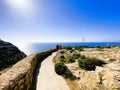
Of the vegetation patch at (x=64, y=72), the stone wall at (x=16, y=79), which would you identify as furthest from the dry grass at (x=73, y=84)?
the stone wall at (x=16, y=79)

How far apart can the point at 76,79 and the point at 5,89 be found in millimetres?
9300

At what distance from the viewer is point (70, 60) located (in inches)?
969

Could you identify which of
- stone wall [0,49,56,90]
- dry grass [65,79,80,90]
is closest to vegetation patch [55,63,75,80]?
dry grass [65,79,80,90]

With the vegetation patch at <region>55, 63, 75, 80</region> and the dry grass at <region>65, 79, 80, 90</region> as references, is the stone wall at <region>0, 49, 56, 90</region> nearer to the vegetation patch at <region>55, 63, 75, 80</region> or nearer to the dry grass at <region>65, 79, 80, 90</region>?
the dry grass at <region>65, 79, 80, 90</region>

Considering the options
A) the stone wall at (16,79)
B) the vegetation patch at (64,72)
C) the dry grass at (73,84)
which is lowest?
the dry grass at (73,84)

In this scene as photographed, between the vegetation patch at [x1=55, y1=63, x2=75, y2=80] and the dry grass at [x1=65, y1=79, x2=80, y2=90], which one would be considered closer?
the dry grass at [x1=65, y1=79, x2=80, y2=90]

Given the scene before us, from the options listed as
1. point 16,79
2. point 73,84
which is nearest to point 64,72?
point 73,84

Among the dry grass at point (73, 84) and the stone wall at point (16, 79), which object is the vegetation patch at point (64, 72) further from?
the stone wall at point (16, 79)

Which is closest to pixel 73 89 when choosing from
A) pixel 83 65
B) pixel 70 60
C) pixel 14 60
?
pixel 83 65

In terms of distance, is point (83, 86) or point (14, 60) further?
point (14, 60)

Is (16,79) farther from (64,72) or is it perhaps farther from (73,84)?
(64,72)

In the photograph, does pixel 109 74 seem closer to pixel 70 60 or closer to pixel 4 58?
pixel 70 60

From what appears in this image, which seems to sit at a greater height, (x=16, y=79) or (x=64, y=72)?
(x=16, y=79)

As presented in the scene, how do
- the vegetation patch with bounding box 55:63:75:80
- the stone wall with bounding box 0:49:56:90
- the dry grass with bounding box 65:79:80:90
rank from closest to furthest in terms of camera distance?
the stone wall with bounding box 0:49:56:90
the dry grass with bounding box 65:79:80:90
the vegetation patch with bounding box 55:63:75:80
